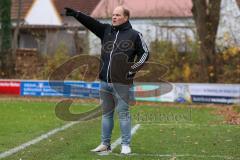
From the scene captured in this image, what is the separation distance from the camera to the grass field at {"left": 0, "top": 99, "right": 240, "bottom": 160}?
8.41 meters

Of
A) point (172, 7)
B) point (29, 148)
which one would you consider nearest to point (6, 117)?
point (29, 148)

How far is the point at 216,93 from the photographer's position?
2152cm

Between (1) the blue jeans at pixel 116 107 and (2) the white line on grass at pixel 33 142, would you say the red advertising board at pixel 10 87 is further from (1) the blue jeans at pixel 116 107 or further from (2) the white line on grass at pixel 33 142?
(1) the blue jeans at pixel 116 107

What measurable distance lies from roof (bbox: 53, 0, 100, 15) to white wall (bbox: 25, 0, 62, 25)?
415 millimetres

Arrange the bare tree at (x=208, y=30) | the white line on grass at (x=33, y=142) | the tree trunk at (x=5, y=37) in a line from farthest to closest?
the tree trunk at (x=5, y=37), the bare tree at (x=208, y=30), the white line on grass at (x=33, y=142)

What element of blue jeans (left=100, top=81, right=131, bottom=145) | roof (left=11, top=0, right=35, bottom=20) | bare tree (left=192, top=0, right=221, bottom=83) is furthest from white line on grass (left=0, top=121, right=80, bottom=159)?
roof (left=11, top=0, right=35, bottom=20)

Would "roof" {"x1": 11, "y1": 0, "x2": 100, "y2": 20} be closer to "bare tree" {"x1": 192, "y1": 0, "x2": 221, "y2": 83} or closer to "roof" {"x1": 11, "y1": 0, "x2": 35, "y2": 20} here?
"roof" {"x1": 11, "y1": 0, "x2": 35, "y2": 20}

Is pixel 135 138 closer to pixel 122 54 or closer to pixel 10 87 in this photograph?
pixel 122 54

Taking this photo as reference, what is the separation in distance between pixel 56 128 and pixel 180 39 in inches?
611

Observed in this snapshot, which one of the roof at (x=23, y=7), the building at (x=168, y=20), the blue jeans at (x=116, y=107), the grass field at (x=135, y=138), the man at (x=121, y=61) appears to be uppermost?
the roof at (x=23, y=7)

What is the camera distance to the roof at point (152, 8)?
105ft

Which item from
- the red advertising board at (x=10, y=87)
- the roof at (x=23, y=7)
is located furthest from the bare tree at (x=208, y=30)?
the roof at (x=23, y=7)

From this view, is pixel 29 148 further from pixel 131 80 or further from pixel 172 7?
pixel 172 7

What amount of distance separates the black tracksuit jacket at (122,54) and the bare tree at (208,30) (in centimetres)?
1581
